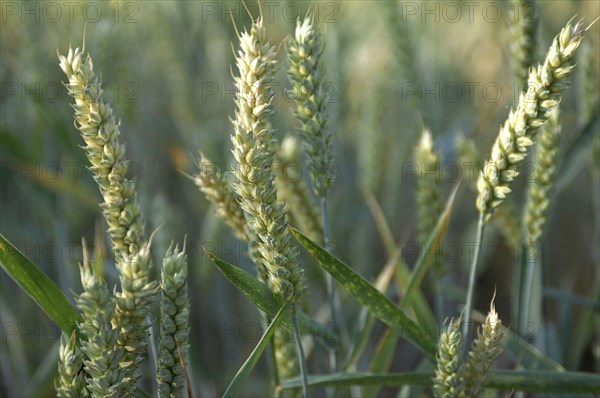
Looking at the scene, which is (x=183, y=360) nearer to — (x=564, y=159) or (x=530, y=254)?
(x=530, y=254)

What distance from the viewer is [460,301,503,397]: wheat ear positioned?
39.6 inches

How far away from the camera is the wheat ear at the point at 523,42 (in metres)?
1.40

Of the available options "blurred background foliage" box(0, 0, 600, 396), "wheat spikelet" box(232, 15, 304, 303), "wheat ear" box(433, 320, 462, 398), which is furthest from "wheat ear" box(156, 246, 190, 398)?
"blurred background foliage" box(0, 0, 600, 396)

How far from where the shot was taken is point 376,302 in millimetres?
1194

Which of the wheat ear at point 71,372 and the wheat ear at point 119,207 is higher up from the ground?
the wheat ear at point 119,207

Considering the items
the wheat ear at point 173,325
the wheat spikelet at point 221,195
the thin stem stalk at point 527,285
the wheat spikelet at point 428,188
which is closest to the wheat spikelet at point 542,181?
the thin stem stalk at point 527,285

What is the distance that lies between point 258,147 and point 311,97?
0.62 ft

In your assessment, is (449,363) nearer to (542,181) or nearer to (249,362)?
(249,362)

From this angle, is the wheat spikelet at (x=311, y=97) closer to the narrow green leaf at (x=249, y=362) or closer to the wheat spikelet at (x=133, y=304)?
the narrow green leaf at (x=249, y=362)

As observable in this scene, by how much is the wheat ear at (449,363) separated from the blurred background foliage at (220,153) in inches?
25.6

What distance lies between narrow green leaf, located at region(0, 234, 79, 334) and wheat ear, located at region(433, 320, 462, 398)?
0.57m

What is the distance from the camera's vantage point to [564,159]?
63.4 inches

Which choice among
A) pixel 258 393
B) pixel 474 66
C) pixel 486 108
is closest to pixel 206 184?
pixel 258 393

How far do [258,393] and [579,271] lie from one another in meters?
1.44
